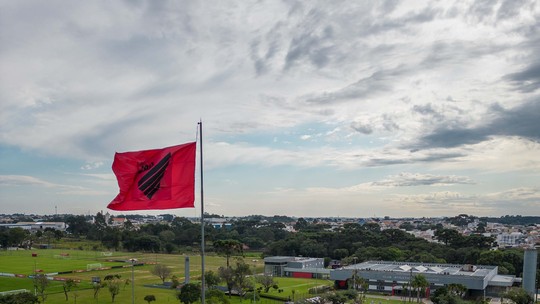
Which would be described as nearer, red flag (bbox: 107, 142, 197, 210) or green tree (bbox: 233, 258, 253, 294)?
red flag (bbox: 107, 142, 197, 210)

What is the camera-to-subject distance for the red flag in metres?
13.2

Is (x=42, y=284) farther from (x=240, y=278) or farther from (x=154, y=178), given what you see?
(x=154, y=178)

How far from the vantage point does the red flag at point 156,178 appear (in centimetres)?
1322

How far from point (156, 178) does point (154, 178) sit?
62 mm

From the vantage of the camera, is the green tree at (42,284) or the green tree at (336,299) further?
the green tree at (42,284)

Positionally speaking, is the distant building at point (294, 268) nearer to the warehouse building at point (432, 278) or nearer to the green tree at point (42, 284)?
the warehouse building at point (432, 278)

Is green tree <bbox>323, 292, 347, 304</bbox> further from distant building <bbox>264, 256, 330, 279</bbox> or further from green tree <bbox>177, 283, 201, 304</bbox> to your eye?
distant building <bbox>264, 256, 330, 279</bbox>

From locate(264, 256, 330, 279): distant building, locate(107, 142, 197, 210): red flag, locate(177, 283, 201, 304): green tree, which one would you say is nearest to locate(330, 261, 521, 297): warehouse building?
locate(264, 256, 330, 279): distant building

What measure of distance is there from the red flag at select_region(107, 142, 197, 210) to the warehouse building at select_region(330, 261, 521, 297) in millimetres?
43280

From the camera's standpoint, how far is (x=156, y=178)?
43.9ft

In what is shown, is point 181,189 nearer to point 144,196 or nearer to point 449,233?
point 144,196

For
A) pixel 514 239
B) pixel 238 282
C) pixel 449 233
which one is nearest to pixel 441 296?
pixel 238 282

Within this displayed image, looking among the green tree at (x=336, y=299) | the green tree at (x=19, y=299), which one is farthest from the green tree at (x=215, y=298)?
the green tree at (x=19, y=299)

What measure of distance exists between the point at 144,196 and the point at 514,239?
16340cm
